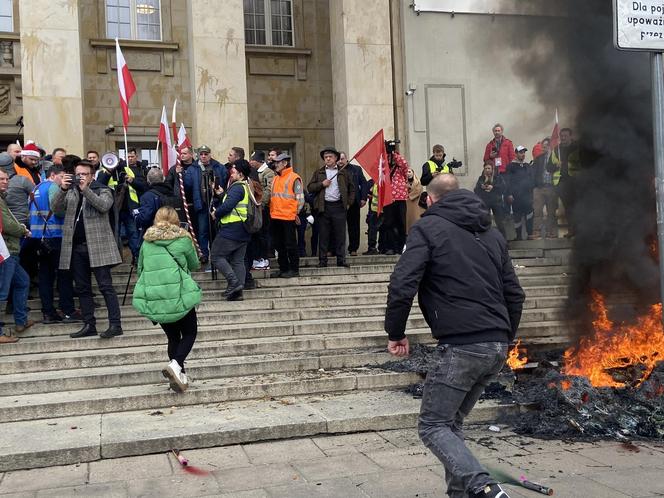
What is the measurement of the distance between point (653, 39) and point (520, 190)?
7951mm

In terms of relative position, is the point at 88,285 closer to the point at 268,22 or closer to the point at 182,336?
the point at 182,336

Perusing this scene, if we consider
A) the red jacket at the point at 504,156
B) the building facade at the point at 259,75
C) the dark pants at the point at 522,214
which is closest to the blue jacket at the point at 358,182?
the building facade at the point at 259,75

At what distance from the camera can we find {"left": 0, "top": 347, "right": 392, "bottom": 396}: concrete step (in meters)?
6.72

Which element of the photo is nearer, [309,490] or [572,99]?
[309,490]

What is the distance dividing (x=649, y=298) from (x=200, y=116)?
890 centimetres

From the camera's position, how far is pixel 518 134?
12367 mm

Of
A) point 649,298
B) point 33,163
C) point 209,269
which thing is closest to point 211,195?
point 209,269

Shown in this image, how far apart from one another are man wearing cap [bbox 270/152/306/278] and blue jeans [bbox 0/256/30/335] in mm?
3479

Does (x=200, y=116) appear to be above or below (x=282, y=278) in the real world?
above

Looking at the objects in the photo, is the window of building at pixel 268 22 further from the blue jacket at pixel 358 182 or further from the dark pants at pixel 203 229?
the dark pants at pixel 203 229

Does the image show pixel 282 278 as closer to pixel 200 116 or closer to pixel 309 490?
pixel 200 116

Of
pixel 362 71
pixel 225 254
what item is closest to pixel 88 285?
pixel 225 254

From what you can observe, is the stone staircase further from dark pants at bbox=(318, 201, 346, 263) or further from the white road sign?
the white road sign

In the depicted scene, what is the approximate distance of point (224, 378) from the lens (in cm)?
711
